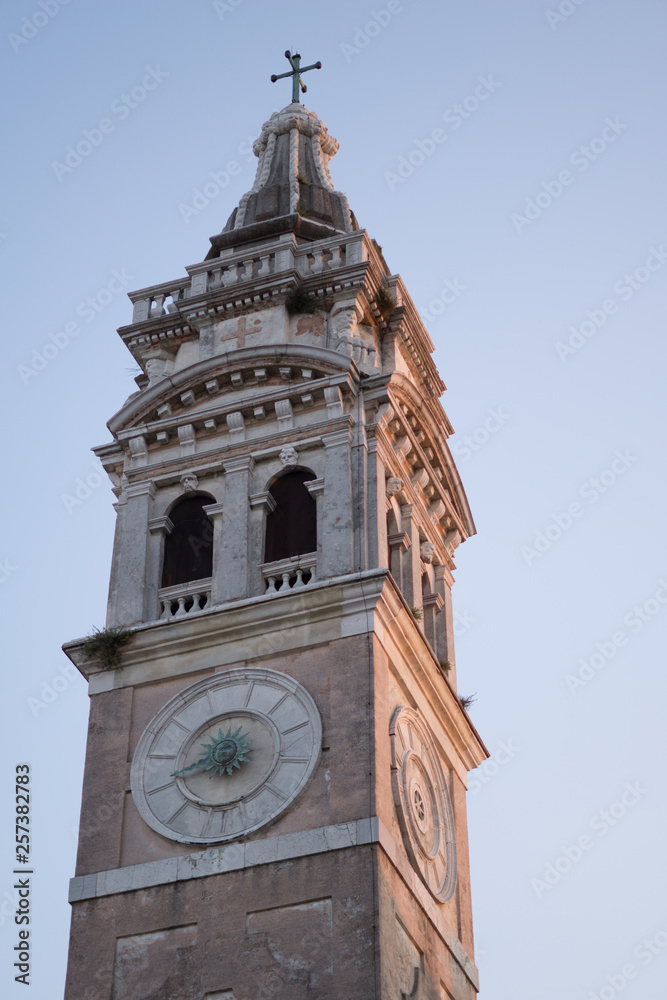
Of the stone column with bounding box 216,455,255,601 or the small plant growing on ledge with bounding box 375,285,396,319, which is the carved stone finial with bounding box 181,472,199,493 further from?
the small plant growing on ledge with bounding box 375,285,396,319

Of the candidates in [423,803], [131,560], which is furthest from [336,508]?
[423,803]

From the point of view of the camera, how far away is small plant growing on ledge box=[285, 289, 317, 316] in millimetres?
38250

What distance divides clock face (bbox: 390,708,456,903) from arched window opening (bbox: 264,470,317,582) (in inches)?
144

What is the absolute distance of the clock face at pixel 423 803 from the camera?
32000 mm

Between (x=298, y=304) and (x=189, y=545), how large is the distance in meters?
5.64

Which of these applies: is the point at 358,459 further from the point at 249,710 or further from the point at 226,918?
the point at 226,918

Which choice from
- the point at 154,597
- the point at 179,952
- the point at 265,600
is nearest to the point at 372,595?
the point at 265,600

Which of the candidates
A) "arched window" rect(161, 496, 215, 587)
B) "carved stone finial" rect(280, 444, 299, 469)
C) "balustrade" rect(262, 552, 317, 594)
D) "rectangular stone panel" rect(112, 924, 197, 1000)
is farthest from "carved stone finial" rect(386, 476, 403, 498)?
"rectangular stone panel" rect(112, 924, 197, 1000)

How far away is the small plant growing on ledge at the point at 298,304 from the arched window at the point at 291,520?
4.05 metres

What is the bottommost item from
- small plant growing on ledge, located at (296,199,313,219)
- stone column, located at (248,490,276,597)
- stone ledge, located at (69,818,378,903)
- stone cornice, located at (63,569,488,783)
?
stone ledge, located at (69,818,378,903)

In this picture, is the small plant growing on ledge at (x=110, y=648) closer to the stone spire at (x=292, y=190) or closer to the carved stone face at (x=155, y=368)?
the carved stone face at (x=155, y=368)

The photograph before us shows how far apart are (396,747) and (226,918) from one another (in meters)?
4.39

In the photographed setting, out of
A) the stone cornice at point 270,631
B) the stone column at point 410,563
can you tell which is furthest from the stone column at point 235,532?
the stone column at point 410,563

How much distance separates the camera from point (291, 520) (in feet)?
116
